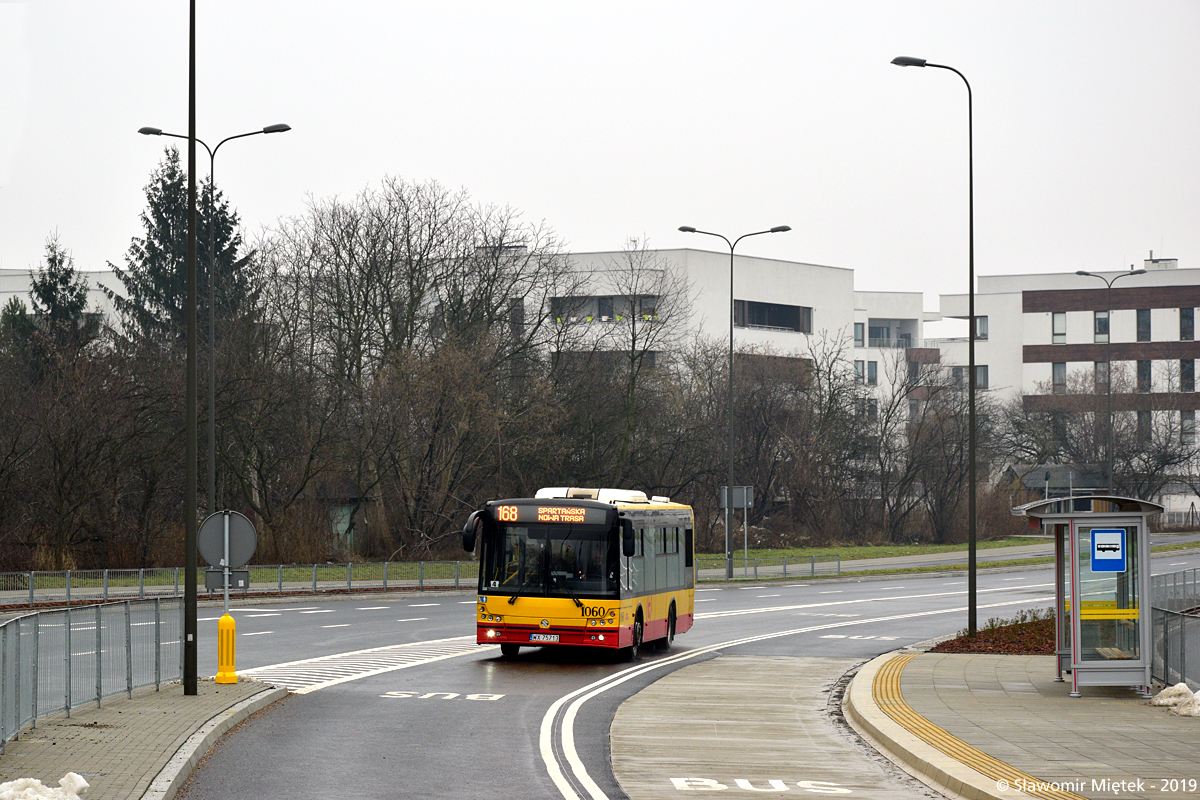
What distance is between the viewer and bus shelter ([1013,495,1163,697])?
58.3ft

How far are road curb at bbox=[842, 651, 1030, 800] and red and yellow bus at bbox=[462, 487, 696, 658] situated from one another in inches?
202

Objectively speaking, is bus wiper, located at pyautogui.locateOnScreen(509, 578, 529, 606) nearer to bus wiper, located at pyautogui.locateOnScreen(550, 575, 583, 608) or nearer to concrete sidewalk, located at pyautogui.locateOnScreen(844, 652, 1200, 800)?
bus wiper, located at pyautogui.locateOnScreen(550, 575, 583, 608)

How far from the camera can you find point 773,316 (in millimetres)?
89688

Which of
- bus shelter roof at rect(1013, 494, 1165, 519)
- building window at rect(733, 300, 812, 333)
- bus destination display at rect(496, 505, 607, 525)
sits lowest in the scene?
bus destination display at rect(496, 505, 607, 525)

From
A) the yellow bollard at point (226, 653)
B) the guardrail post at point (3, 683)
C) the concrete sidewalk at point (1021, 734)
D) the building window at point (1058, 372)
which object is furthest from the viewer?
the building window at point (1058, 372)

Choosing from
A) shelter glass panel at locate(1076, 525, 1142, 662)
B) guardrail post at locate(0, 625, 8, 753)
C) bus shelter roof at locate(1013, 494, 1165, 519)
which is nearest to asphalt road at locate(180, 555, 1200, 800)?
guardrail post at locate(0, 625, 8, 753)

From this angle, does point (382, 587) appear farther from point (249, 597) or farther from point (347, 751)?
point (347, 751)

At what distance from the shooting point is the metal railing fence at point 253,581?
3534 cm

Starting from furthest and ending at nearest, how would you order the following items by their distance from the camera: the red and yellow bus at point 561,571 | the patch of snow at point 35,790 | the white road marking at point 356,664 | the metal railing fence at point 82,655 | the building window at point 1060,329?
the building window at point 1060,329
the red and yellow bus at point 561,571
the white road marking at point 356,664
the metal railing fence at point 82,655
the patch of snow at point 35,790

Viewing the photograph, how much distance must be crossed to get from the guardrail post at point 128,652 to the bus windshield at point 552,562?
23.3ft

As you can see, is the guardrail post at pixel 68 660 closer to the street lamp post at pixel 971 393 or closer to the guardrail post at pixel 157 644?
the guardrail post at pixel 157 644

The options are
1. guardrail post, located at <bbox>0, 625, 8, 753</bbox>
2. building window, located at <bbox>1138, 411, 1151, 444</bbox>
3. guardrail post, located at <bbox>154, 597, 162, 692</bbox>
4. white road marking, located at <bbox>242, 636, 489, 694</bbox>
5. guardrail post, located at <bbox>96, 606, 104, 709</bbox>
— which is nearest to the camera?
guardrail post, located at <bbox>0, 625, 8, 753</bbox>

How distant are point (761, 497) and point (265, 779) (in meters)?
60.9

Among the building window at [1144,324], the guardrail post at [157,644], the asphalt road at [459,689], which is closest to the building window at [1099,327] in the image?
the building window at [1144,324]
